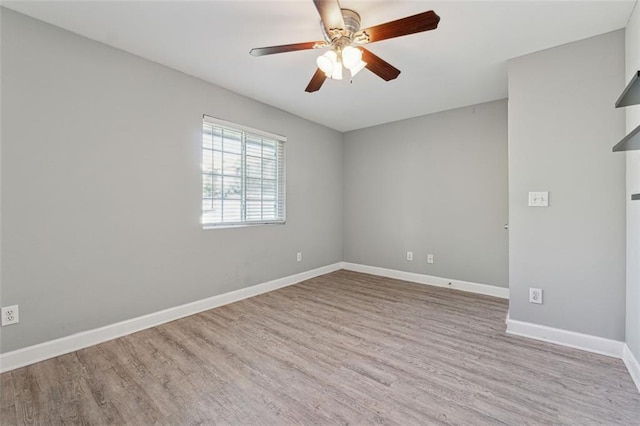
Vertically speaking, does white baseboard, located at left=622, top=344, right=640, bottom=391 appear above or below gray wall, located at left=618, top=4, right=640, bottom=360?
below

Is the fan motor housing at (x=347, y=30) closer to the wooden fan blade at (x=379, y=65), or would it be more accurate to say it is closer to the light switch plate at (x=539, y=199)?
the wooden fan blade at (x=379, y=65)

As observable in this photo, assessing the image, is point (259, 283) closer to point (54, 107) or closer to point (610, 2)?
point (54, 107)

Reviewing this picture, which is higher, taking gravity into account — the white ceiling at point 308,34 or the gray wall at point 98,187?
the white ceiling at point 308,34

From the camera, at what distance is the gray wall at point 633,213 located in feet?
6.12

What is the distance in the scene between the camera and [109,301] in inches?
94.7

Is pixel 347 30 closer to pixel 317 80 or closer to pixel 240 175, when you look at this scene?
pixel 317 80

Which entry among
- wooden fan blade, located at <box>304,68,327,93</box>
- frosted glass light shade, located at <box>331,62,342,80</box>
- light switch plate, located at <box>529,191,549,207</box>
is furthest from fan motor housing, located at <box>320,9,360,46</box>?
light switch plate, located at <box>529,191,549,207</box>

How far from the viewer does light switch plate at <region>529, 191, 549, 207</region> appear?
2.41 metres

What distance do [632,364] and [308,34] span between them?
10.7 feet

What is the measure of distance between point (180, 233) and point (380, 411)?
237 centimetres

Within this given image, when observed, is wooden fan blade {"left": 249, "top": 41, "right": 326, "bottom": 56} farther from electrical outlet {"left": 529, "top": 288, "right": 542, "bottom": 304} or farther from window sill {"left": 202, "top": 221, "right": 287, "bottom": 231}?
electrical outlet {"left": 529, "top": 288, "right": 542, "bottom": 304}

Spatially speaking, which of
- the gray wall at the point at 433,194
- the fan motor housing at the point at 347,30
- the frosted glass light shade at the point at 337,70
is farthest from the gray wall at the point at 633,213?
the frosted glass light shade at the point at 337,70

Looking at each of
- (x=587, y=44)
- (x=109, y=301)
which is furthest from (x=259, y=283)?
(x=587, y=44)

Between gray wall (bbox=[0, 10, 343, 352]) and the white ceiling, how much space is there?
248mm
